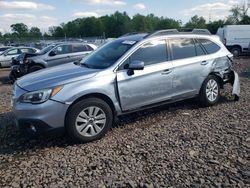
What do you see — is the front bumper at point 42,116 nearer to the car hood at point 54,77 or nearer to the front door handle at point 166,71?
the car hood at point 54,77

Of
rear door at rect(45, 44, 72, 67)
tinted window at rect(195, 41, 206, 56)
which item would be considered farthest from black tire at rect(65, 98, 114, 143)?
rear door at rect(45, 44, 72, 67)

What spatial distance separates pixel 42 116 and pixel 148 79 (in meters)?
1.99

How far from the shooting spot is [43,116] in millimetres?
4777

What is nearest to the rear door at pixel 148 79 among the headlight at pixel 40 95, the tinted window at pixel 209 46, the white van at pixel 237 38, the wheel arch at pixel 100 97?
the wheel arch at pixel 100 97

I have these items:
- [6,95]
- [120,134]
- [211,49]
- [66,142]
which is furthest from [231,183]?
[6,95]

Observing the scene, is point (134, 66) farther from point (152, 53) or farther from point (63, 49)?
point (63, 49)

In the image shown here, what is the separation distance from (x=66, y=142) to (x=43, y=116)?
0.69 metres

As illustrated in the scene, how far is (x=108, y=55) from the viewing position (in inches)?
235

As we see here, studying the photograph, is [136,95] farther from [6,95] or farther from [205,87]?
[6,95]

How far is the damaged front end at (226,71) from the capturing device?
705 centimetres

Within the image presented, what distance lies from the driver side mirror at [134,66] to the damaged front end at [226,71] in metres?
2.21

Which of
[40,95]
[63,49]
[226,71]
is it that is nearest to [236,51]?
[63,49]

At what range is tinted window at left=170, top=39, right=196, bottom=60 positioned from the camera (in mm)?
6339

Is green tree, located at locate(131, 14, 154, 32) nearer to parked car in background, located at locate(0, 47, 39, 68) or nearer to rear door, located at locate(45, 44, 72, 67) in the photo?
parked car in background, located at locate(0, 47, 39, 68)
